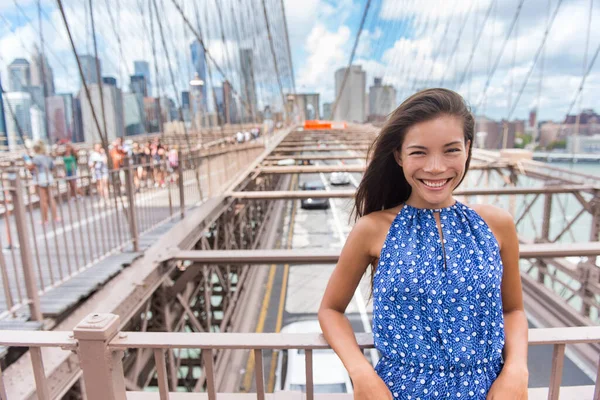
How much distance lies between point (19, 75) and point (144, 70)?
3.25m

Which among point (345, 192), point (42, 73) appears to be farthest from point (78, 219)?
point (42, 73)

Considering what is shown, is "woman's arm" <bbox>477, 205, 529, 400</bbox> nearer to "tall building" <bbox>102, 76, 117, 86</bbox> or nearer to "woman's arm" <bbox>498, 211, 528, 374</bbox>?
"woman's arm" <bbox>498, 211, 528, 374</bbox>

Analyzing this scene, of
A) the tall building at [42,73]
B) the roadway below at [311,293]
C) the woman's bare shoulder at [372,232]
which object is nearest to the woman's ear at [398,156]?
the woman's bare shoulder at [372,232]

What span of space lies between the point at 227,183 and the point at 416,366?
7.09 m

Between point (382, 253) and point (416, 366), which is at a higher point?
point (382, 253)

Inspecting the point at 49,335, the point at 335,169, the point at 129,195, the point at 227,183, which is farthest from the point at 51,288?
the point at 335,169

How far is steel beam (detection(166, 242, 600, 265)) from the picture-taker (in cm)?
329

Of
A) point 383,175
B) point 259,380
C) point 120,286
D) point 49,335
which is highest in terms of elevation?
point 383,175

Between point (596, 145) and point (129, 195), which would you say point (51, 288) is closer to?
point (129, 195)

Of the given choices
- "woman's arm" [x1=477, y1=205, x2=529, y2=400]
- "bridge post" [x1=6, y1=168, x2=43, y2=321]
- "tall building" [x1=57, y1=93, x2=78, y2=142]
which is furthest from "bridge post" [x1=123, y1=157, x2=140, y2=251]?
"tall building" [x1=57, y1=93, x2=78, y2=142]

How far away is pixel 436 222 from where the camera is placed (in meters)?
1.23

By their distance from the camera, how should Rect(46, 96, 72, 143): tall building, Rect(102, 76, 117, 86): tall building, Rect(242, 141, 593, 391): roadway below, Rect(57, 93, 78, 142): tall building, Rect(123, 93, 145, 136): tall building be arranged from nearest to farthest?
Rect(46, 96, 72, 143): tall building, Rect(57, 93, 78, 142): tall building, Rect(102, 76, 117, 86): tall building, Rect(242, 141, 593, 391): roadway below, Rect(123, 93, 145, 136): tall building

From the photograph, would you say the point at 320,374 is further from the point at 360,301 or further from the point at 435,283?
the point at 360,301

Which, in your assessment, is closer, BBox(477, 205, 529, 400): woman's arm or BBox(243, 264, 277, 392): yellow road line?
BBox(477, 205, 529, 400): woman's arm
